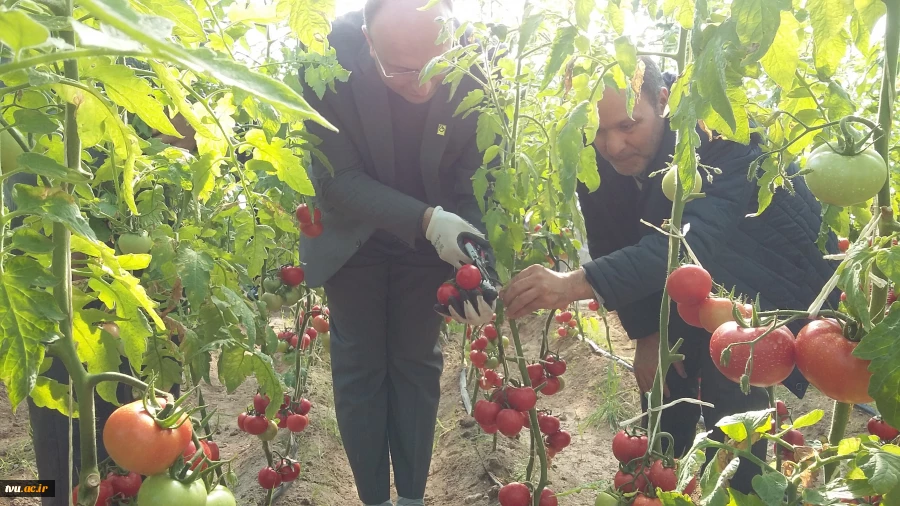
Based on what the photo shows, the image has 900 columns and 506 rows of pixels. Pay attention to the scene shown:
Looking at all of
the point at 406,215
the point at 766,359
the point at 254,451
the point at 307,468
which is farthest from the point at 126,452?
the point at 254,451

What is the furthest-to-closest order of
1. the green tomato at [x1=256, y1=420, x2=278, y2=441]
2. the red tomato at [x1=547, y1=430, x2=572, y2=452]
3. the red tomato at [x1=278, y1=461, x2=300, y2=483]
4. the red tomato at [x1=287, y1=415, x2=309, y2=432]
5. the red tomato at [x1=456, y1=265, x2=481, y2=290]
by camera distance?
the red tomato at [x1=287, y1=415, x2=309, y2=432]
the red tomato at [x1=278, y1=461, x2=300, y2=483]
the green tomato at [x1=256, y1=420, x2=278, y2=441]
the red tomato at [x1=547, y1=430, x2=572, y2=452]
the red tomato at [x1=456, y1=265, x2=481, y2=290]

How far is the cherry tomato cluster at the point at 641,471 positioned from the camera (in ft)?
3.69

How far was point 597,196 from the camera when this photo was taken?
214 centimetres

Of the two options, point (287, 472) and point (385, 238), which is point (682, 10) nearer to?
point (385, 238)

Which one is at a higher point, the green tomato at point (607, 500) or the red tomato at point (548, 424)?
the red tomato at point (548, 424)

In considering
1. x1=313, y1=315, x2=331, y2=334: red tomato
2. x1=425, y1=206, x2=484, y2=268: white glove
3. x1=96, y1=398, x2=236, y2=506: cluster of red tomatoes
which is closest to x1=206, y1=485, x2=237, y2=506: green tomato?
x1=96, y1=398, x2=236, y2=506: cluster of red tomatoes

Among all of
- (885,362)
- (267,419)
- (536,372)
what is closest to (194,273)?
(885,362)

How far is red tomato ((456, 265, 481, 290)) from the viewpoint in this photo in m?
1.57

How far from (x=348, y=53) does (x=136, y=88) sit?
1333 mm

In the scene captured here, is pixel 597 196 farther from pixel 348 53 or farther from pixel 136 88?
pixel 136 88

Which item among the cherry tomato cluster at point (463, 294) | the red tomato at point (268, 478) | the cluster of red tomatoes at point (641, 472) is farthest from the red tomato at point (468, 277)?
the red tomato at point (268, 478)

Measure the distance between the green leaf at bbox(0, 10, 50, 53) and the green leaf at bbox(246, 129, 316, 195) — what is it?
674 mm

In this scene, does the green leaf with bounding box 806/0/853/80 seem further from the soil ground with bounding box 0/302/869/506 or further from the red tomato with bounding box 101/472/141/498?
the soil ground with bounding box 0/302/869/506

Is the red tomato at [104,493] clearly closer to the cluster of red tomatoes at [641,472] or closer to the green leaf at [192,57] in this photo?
the cluster of red tomatoes at [641,472]
